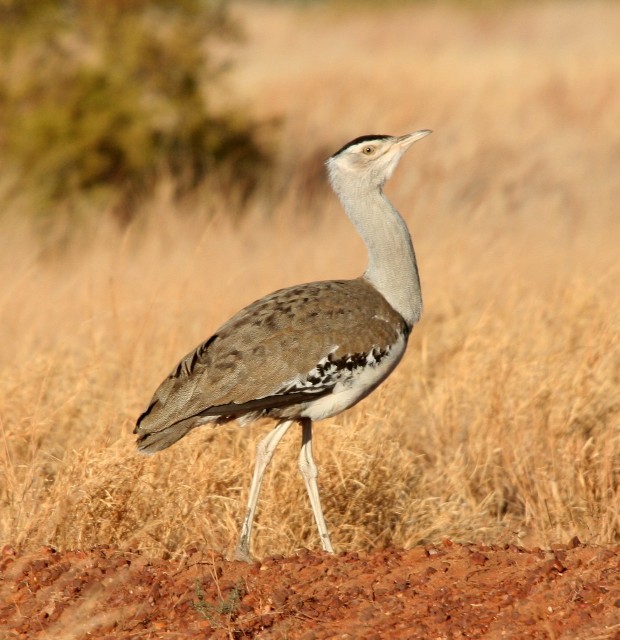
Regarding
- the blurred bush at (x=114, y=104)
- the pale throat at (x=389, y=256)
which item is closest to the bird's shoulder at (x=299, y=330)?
the pale throat at (x=389, y=256)

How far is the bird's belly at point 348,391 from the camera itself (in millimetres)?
4312

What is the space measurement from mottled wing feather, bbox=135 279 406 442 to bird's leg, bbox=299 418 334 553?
321mm

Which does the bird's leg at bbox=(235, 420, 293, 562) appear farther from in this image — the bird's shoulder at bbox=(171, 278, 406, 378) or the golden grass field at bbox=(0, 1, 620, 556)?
the bird's shoulder at bbox=(171, 278, 406, 378)

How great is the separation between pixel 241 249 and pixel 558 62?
1088 cm

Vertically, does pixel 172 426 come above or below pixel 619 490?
above

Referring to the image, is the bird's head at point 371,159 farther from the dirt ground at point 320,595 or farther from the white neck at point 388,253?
the dirt ground at point 320,595

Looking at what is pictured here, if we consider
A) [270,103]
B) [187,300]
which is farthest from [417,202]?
[270,103]

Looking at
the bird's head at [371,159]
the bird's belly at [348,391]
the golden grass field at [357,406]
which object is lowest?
the golden grass field at [357,406]

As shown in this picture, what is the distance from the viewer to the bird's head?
4.84 metres

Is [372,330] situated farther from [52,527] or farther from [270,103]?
[270,103]

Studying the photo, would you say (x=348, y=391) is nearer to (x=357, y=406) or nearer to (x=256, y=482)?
(x=256, y=482)

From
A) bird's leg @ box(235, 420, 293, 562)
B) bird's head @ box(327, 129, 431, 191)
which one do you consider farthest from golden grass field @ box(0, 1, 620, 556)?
bird's head @ box(327, 129, 431, 191)

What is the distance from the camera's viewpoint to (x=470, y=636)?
Answer: 3.32m

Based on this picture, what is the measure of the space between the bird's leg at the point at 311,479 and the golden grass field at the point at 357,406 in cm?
29
